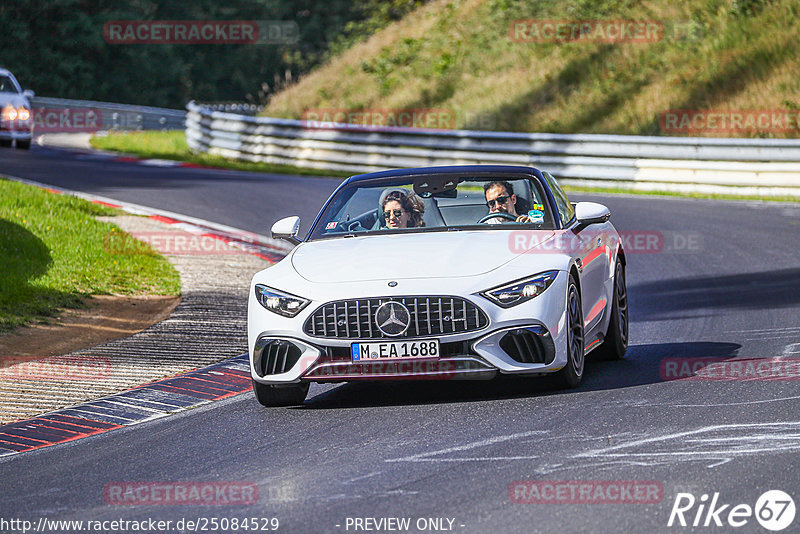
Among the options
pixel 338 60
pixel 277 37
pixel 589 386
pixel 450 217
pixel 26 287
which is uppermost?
pixel 450 217

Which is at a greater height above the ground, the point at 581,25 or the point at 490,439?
the point at 490,439

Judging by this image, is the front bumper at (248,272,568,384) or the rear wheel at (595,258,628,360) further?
the rear wheel at (595,258,628,360)

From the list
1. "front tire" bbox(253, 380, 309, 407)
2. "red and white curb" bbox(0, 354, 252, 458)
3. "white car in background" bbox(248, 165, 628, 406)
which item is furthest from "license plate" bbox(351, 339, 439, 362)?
"red and white curb" bbox(0, 354, 252, 458)

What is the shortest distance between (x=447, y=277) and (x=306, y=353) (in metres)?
0.96

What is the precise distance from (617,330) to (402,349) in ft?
8.10

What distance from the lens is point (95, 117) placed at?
47812 mm

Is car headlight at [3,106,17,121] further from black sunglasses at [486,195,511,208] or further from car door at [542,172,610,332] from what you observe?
black sunglasses at [486,195,511,208]

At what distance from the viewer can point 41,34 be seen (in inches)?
2347

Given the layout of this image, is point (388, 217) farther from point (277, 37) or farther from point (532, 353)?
point (277, 37)

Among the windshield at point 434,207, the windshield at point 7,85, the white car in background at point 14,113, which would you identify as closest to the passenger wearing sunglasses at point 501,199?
the windshield at point 434,207

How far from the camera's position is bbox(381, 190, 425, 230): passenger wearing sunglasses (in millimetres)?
9211

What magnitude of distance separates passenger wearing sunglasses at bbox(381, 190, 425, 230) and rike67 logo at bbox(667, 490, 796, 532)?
3854mm

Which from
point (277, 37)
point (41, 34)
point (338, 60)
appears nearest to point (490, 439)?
point (338, 60)

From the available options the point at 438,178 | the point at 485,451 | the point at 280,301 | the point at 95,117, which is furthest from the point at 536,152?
the point at 95,117
